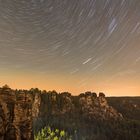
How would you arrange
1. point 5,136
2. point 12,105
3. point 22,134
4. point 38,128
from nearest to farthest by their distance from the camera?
1. point 5,136
2. point 22,134
3. point 12,105
4. point 38,128

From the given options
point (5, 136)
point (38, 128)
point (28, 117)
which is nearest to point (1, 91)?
point (28, 117)

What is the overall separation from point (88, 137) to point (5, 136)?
157 m

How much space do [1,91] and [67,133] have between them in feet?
510

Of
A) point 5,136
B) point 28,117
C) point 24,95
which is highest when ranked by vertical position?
point 24,95

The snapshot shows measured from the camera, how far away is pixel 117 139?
651ft

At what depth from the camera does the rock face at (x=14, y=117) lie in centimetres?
4244

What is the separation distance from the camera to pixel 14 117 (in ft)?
156

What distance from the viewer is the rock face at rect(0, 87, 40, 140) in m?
42.4

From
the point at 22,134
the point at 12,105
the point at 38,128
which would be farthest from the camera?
the point at 38,128

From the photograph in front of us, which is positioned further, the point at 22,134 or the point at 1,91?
the point at 1,91

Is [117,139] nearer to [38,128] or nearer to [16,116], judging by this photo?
[38,128]

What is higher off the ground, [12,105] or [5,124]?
[12,105]

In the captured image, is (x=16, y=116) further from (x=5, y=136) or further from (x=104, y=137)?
(x=104, y=137)

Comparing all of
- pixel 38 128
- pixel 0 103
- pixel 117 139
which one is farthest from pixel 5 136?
pixel 117 139
